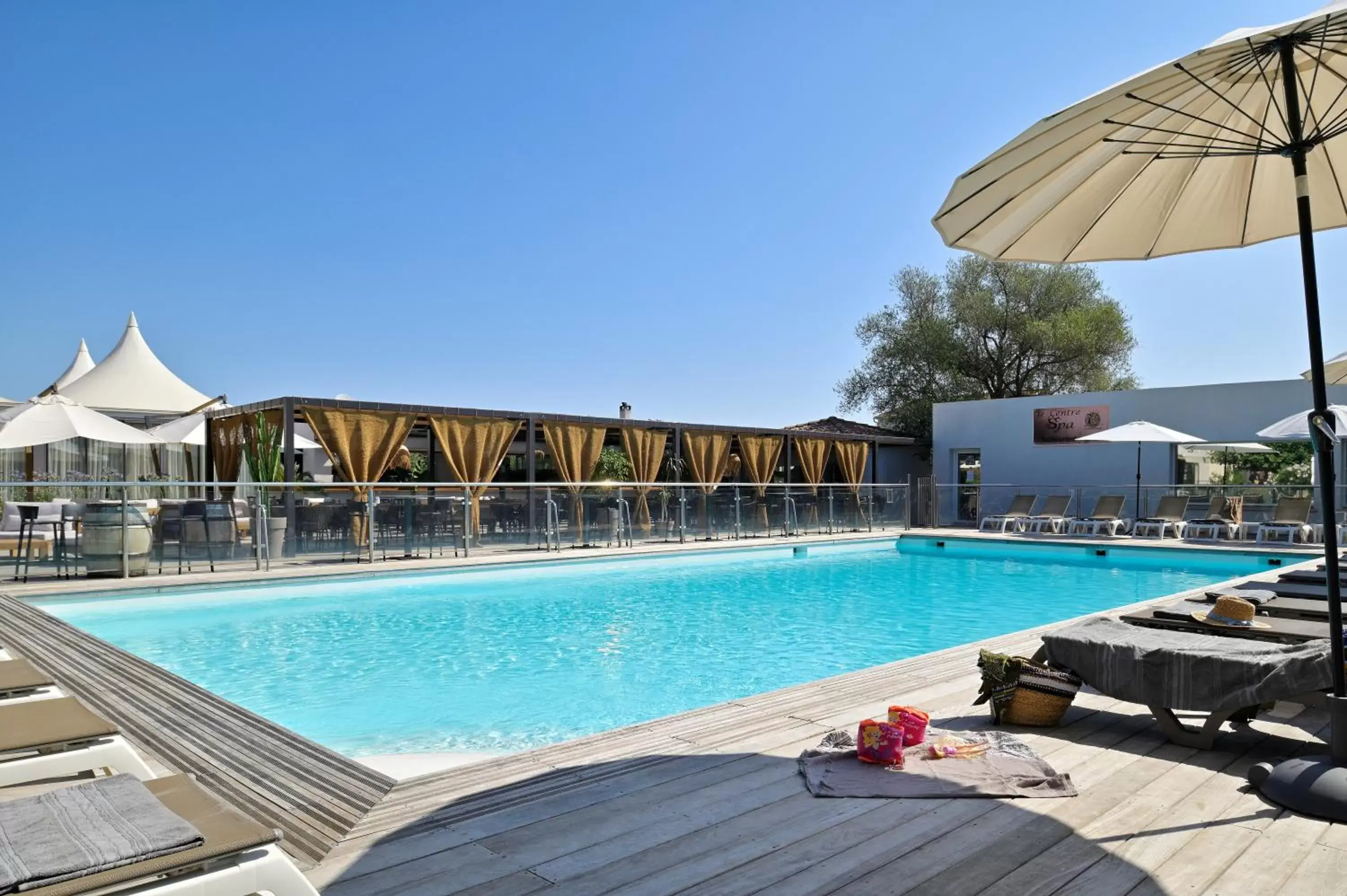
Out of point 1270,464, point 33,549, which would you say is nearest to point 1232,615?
point 33,549

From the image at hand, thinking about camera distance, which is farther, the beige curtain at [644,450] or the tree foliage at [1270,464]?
the tree foliage at [1270,464]

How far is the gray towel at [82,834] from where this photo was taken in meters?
1.80

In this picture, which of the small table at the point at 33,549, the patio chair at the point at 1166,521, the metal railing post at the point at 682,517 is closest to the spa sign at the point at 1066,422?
the patio chair at the point at 1166,521

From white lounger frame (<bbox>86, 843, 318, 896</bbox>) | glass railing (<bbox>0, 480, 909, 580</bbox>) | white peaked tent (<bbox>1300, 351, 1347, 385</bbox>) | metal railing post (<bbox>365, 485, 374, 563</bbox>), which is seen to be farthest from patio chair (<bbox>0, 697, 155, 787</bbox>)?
metal railing post (<bbox>365, 485, 374, 563</bbox>)

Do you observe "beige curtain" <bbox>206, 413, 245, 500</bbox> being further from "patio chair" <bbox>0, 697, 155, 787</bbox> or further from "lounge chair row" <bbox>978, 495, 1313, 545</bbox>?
"lounge chair row" <bbox>978, 495, 1313, 545</bbox>

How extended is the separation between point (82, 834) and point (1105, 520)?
59.4 feet

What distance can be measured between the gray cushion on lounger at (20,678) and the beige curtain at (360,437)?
9226 mm

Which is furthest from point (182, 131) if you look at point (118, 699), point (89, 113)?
point (118, 699)

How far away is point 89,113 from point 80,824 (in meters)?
16.2

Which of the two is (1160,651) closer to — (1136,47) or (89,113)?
(1136,47)

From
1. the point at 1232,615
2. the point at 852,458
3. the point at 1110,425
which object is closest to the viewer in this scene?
the point at 1232,615

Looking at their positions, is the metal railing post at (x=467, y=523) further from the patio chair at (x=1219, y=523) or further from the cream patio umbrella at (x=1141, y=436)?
the patio chair at (x=1219, y=523)

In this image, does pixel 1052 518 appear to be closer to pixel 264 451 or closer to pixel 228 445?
pixel 264 451

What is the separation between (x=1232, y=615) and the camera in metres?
4.50
